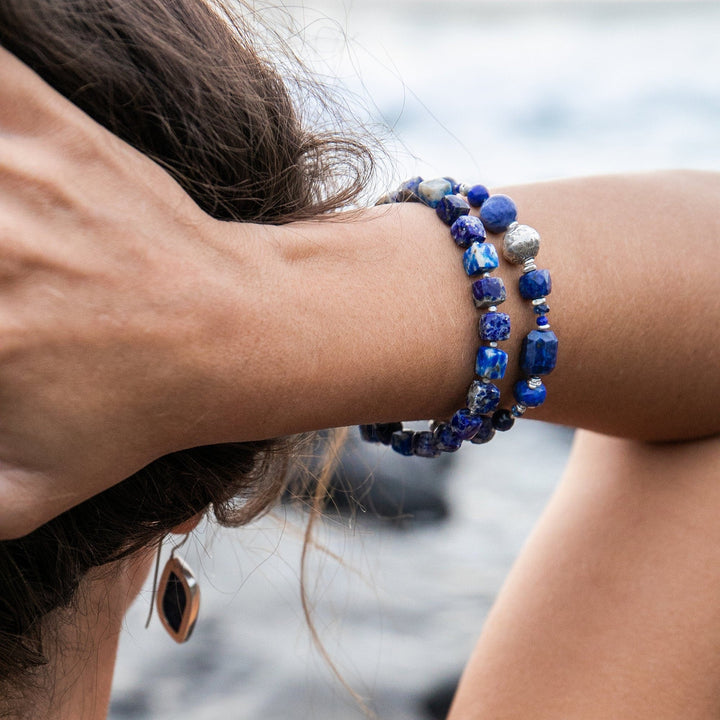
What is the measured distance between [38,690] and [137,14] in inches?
29.4

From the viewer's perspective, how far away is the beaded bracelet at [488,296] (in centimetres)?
92

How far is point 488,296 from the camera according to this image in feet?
3.02

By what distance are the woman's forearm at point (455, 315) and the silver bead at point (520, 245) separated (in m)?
0.02

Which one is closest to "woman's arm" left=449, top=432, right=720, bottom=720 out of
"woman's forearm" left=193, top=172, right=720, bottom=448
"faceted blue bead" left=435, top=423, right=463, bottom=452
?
"woman's forearm" left=193, top=172, right=720, bottom=448

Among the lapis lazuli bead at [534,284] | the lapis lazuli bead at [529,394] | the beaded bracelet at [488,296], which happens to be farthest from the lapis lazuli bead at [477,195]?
the lapis lazuli bead at [529,394]

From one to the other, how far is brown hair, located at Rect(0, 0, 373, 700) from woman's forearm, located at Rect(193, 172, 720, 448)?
7 centimetres

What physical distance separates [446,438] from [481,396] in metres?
0.08

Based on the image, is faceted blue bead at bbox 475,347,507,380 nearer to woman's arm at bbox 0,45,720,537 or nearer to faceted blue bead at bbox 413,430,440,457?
woman's arm at bbox 0,45,720,537

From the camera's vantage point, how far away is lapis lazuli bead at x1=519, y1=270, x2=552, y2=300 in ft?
3.17

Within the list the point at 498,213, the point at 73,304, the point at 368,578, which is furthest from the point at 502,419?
the point at 368,578

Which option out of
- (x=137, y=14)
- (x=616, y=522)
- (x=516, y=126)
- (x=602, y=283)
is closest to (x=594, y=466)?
(x=616, y=522)

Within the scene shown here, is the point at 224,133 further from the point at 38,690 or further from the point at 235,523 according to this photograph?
the point at 38,690

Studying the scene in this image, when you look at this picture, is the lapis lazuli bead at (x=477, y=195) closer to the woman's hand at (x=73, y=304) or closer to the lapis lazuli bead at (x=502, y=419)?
the lapis lazuli bead at (x=502, y=419)

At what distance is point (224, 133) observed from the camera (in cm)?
82
